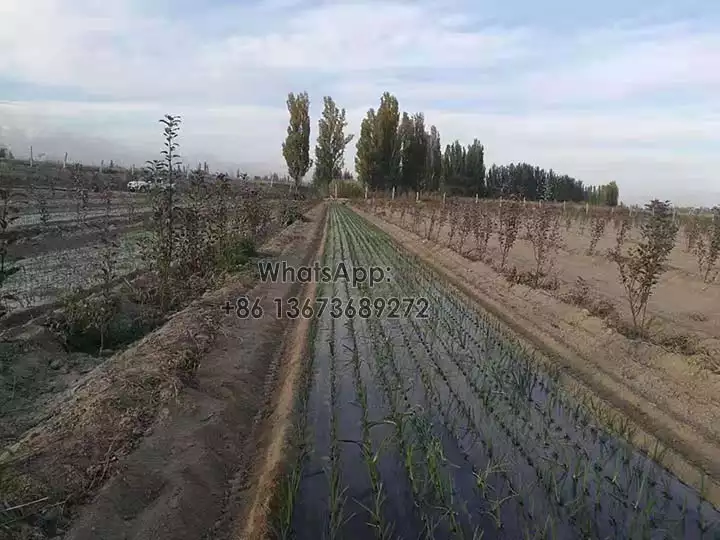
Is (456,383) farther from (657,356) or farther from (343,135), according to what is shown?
(343,135)

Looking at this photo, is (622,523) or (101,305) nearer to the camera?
(622,523)

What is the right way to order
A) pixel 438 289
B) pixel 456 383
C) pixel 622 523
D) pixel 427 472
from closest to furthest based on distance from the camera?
pixel 622 523 < pixel 427 472 < pixel 456 383 < pixel 438 289

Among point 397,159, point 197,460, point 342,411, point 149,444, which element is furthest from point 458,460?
point 397,159

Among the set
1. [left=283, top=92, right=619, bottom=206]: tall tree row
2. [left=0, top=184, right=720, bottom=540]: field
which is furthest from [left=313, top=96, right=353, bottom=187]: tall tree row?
[left=0, top=184, right=720, bottom=540]: field

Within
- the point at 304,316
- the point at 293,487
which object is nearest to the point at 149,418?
the point at 293,487

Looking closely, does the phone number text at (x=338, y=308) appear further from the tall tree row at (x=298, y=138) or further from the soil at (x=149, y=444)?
the tall tree row at (x=298, y=138)

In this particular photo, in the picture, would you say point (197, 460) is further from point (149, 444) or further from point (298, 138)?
point (298, 138)
